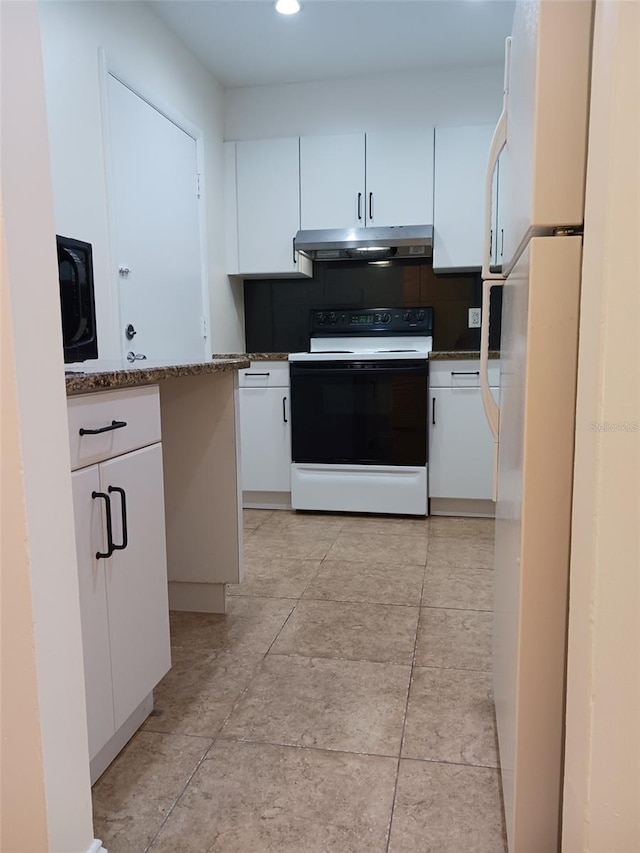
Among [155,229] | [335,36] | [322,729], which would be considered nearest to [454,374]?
[155,229]

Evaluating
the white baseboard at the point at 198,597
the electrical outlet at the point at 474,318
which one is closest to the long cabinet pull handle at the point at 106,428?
the white baseboard at the point at 198,597

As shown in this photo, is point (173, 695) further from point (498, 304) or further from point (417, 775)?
point (498, 304)

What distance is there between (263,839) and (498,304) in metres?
3.19

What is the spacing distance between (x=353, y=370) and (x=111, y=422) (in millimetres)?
2227

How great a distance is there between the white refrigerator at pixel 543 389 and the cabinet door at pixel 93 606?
81cm

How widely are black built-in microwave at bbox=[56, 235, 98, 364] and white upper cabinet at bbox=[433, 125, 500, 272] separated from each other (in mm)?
2472

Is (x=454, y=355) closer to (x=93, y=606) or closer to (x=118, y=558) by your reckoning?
(x=118, y=558)

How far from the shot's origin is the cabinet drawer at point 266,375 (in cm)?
362

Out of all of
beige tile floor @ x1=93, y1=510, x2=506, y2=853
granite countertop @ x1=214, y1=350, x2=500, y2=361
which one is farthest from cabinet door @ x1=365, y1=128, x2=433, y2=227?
beige tile floor @ x1=93, y1=510, x2=506, y2=853

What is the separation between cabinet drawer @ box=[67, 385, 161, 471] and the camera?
47.1 inches

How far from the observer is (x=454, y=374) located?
3.40 metres

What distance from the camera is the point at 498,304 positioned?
12.3 feet

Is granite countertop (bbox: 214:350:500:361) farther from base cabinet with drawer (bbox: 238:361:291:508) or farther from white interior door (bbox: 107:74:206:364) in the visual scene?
white interior door (bbox: 107:74:206:364)

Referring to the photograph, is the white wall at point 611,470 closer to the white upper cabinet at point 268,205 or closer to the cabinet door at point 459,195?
the cabinet door at point 459,195
